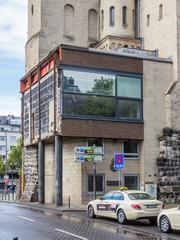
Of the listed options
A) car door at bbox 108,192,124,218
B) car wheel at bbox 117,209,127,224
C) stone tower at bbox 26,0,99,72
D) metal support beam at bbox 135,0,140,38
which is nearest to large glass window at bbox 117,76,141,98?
metal support beam at bbox 135,0,140,38

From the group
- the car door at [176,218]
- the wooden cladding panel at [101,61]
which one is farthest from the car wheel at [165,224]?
the wooden cladding panel at [101,61]

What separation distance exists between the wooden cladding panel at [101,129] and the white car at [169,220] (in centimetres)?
1543

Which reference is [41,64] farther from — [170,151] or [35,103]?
[170,151]

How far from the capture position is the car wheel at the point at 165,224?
18438 millimetres

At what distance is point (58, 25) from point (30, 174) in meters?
14.1

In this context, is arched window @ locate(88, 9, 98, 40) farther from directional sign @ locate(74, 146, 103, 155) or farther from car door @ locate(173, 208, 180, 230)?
car door @ locate(173, 208, 180, 230)

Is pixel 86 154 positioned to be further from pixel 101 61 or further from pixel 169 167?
pixel 169 167

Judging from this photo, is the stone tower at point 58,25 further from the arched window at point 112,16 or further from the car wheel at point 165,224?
the car wheel at point 165,224

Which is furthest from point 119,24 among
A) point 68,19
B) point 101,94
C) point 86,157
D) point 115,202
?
point 115,202

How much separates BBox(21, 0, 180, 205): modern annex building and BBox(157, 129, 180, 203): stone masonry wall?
61 centimetres

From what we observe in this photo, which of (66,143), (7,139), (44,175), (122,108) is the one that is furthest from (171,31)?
(7,139)

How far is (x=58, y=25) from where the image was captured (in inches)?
1853

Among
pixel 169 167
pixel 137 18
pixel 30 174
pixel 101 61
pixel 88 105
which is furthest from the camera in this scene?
pixel 137 18

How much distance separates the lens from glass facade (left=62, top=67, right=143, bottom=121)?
3400cm
